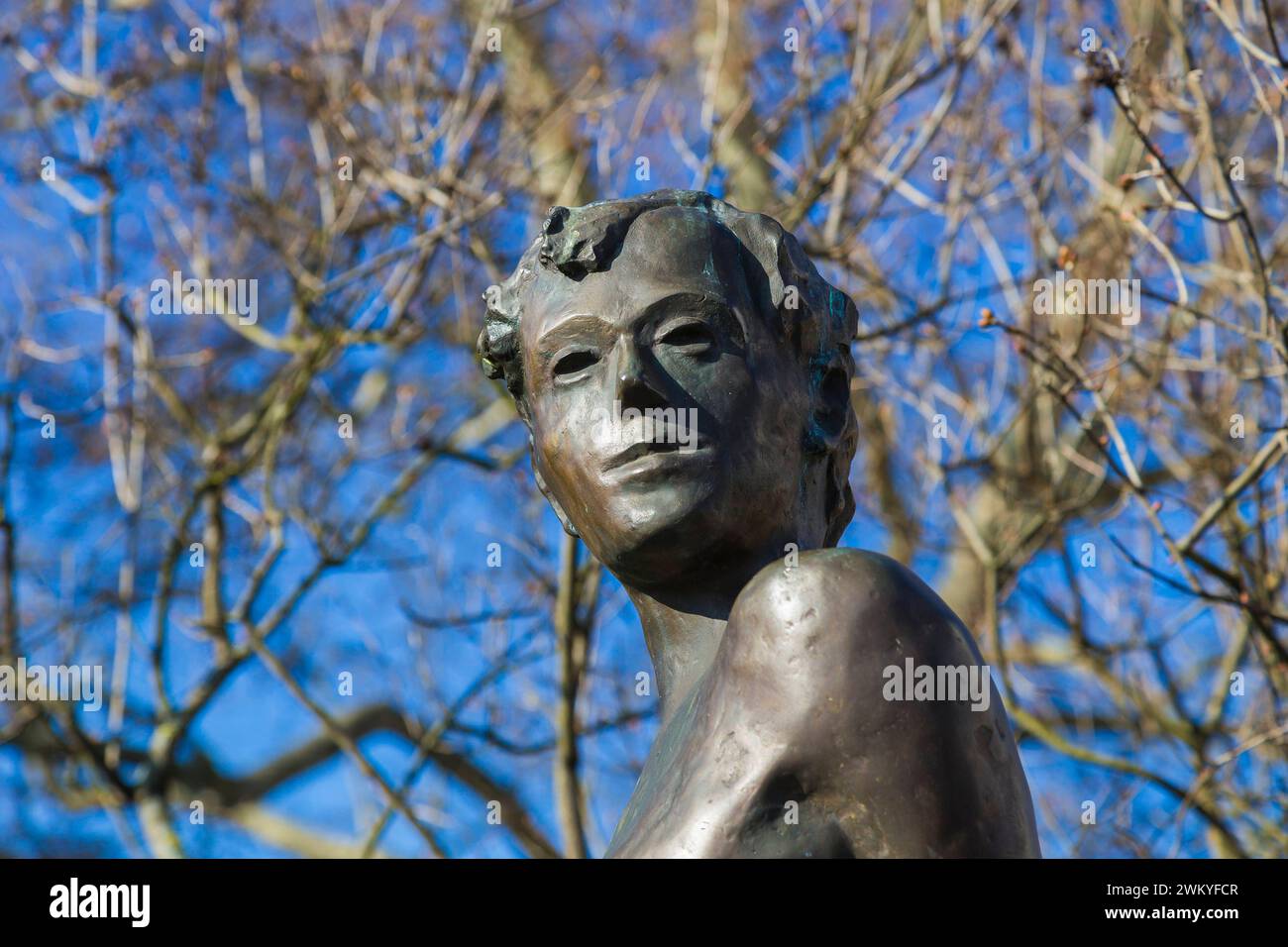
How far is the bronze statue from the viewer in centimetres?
372

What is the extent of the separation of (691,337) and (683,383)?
0.13 metres

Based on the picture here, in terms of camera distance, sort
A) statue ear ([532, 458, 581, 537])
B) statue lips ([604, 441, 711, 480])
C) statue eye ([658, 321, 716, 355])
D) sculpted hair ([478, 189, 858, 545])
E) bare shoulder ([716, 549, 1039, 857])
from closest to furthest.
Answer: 1. bare shoulder ([716, 549, 1039, 857])
2. statue lips ([604, 441, 711, 480])
3. statue eye ([658, 321, 716, 355])
4. sculpted hair ([478, 189, 858, 545])
5. statue ear ([532, 458, 581, 537])

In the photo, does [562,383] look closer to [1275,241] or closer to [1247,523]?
[1247,523]

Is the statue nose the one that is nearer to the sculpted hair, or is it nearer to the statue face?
the statue face

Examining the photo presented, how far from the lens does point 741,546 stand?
14.5ft

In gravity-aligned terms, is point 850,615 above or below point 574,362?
below

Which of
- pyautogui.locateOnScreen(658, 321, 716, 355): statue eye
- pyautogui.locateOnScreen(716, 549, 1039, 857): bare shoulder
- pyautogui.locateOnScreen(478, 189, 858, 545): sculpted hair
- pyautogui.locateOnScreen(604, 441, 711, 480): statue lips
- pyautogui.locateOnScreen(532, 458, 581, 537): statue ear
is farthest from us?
pyautogui.locateOnScreen(532, 458, 581, 537): statue ear

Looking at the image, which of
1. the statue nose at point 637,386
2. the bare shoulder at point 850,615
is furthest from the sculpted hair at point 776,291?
the bare shoulder at point 850,615

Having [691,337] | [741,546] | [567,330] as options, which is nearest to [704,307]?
[691,337]

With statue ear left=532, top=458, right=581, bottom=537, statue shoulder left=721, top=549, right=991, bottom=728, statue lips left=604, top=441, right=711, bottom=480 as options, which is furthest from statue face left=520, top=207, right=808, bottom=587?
statue shoulder left=721, top=549, right=991, bottom=728

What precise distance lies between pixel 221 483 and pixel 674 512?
762 cm

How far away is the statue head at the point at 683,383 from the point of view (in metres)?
4.36

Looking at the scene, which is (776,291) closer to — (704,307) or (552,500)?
(704,307)

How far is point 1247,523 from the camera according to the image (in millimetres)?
10219
